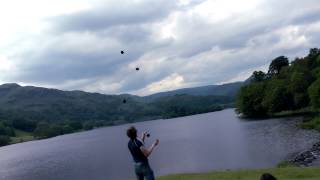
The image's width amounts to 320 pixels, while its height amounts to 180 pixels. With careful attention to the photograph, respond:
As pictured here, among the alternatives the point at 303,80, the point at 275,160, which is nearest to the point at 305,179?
the point at 275,160

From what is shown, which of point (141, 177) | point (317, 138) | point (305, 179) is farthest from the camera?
point (317, 138)

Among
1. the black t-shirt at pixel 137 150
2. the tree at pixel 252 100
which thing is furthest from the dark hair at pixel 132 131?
the tree at pixel 252 100

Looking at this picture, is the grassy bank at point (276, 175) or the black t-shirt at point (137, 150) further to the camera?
the grassy bank at point (276, 175)

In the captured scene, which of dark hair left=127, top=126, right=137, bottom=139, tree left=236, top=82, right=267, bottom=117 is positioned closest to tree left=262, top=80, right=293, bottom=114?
tree left=236, top=82, right=267, bottom=117

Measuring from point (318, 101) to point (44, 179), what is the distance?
228 feet

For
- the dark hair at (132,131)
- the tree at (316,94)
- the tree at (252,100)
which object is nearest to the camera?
the dark hair at (132,131)

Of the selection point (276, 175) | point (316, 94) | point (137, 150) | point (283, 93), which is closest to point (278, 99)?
point (283, 93)

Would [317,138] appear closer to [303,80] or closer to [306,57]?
[303,80]

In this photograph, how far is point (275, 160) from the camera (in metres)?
64.1

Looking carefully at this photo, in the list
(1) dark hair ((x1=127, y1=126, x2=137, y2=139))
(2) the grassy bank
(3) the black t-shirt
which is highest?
(1) dark hair ((x1=127, y1=126, x2=137, y2=139))

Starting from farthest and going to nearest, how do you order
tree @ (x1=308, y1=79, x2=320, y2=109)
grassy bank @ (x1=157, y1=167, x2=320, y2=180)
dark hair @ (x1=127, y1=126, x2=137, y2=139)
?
1. tree @ (x1=308, y1=79, x2=320, y2=109)
2. grassy bank @ (x1=157, y1=167, x2=320, y2=180)
3. dark hair @ (x1=127, y1=126, x2=137, y2=139)

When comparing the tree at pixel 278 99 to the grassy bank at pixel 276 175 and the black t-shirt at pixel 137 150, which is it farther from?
the black t-shirt at pixel 137 150

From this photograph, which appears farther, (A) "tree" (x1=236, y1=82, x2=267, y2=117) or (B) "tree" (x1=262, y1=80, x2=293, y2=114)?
(A) "tree" (x1=236, y1=82, x2=267, y2=117)

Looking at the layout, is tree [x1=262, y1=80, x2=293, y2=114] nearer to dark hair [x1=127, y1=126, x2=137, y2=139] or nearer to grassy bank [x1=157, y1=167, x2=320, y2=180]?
grassy bank [x1=157, y1=167, x2=320, y2=180]
